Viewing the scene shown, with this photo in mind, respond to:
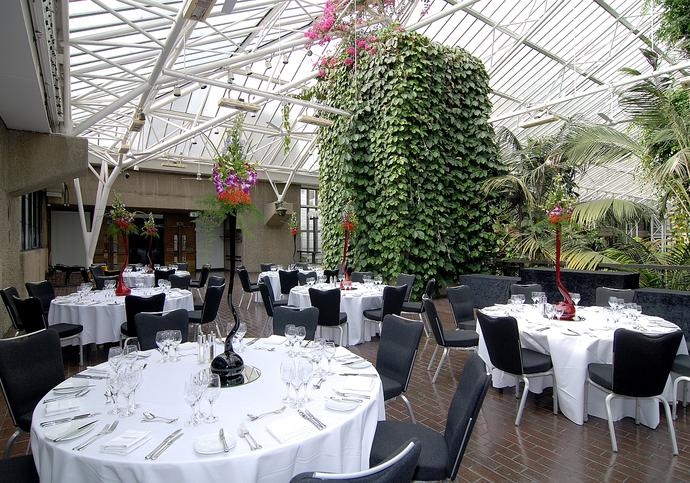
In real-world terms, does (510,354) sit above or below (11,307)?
below

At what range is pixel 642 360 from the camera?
10.0 ft

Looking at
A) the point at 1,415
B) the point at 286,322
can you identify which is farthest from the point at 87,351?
the point at 286,322

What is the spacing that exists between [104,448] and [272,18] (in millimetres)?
10488

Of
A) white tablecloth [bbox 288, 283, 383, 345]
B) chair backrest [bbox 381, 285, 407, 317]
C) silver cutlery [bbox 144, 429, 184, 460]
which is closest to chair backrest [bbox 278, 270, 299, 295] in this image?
white tablecloth [bbox 288, 283, 383, 345]

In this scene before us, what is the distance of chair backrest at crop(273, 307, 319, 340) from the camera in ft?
12.8

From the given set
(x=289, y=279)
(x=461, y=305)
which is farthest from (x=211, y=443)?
(x=289, y=279)

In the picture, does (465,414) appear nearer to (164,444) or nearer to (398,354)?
(398,354)

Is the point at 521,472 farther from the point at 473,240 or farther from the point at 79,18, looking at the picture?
the point at 79,18

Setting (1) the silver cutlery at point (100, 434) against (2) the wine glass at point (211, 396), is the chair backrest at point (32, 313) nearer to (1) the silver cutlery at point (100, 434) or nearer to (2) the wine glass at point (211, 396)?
(1) the silver cutlery at point (100, 434)

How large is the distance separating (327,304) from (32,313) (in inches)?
135

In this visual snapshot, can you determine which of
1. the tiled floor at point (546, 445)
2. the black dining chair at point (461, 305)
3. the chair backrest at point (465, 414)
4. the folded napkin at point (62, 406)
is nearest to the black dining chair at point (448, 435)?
the chair backrest at point (465, 414)

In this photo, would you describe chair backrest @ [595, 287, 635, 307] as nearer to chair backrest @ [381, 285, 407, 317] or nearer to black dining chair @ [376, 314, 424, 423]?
chair backrest @ [381, 285, 407, 317]

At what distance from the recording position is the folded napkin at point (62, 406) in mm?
2070

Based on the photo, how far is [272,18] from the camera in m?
10.2
